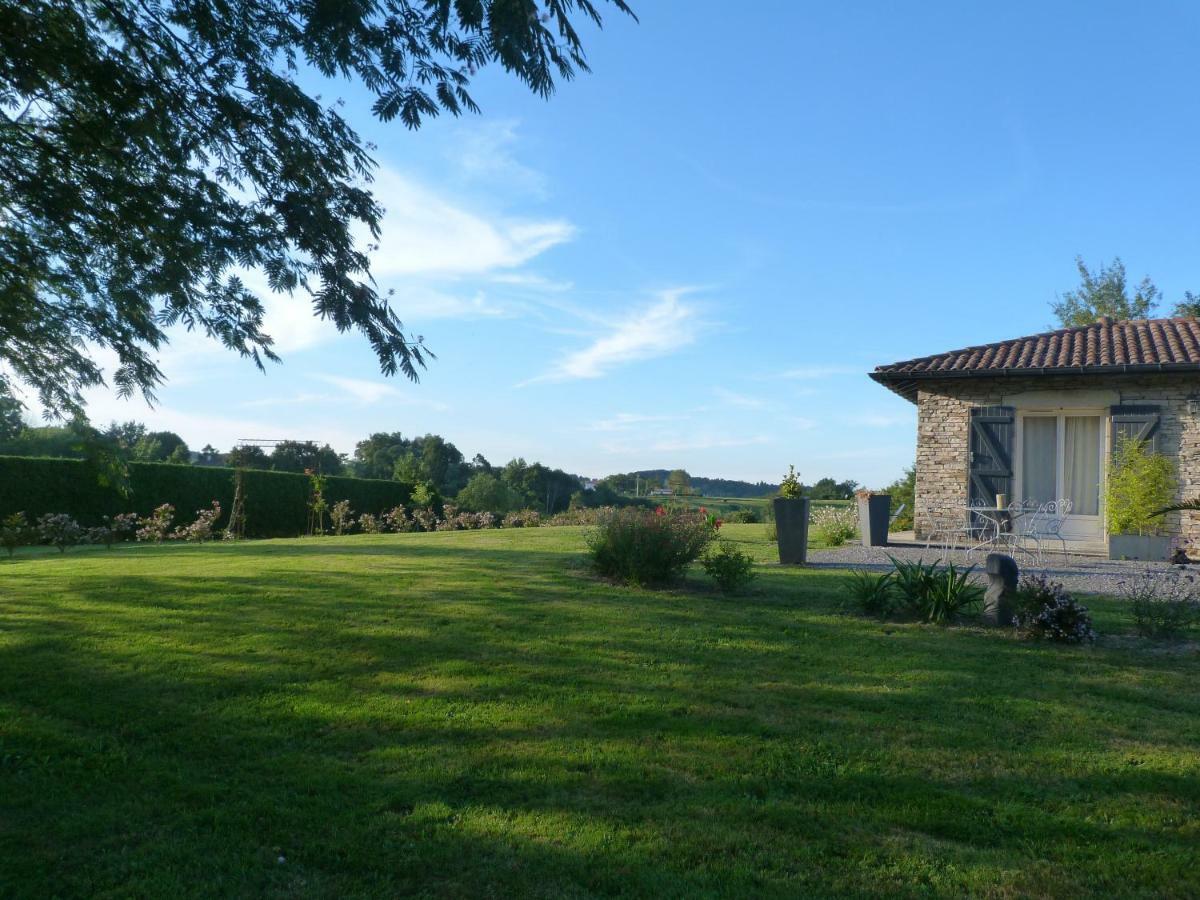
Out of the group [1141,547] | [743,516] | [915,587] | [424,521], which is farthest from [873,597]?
[743,516]

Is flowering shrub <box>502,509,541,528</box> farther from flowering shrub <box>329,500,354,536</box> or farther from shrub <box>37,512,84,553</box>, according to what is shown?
shrub <box>37,512,84,553</box>

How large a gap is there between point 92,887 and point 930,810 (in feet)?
9.86

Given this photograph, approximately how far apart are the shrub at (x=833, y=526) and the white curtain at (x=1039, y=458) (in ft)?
→ 9.93

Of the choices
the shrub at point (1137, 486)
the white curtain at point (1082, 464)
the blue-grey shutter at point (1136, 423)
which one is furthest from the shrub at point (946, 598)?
the white curtain at point (1082, 464)

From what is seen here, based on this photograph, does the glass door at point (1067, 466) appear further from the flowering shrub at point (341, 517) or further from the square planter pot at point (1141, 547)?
the flowering shrub at point (341, 517)

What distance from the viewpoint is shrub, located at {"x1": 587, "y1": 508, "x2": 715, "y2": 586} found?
26.2 ft

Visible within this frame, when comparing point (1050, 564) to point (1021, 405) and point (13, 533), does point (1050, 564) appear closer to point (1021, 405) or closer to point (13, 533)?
point (1021, 405)

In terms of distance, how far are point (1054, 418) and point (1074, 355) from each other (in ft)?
3.73

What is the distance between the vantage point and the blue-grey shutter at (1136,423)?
12641mm

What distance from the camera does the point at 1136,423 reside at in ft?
41.8

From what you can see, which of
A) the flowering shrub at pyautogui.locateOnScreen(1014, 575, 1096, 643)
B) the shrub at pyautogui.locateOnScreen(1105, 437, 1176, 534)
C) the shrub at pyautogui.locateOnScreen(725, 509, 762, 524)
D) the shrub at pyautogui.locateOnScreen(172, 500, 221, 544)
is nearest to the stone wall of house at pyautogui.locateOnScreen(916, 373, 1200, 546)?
the shrub at pyautogui.locateOnScreen(1105, 437, 1176, 534)

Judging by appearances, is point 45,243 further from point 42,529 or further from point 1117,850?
point 42,529

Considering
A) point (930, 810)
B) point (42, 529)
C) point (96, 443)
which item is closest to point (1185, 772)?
point (930, 810)

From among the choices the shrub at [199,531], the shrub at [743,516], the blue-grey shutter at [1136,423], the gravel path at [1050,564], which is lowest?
the shrub at [199,531]
